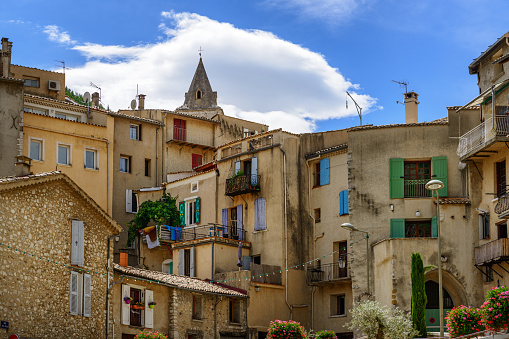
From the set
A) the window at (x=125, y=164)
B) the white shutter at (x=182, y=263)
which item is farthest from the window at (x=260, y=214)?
the window at (x=125, y=164)

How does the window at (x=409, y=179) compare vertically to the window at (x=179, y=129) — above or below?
below

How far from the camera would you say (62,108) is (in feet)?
193

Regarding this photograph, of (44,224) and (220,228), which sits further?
(220,228)

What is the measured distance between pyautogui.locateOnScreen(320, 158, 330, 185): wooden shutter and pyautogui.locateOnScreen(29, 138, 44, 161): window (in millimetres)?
17176

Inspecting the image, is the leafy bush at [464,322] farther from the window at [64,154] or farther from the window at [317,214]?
the window at [64,154]

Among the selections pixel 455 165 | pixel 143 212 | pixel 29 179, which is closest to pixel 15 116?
pixel 143 212

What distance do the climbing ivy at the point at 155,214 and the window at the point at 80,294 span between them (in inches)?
855

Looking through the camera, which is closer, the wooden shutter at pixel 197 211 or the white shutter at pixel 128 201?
the wooden shutter at pixel 197 211

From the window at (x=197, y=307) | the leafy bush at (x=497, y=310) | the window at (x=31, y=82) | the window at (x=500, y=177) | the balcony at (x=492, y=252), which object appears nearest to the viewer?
the leafy bush at (x=497, y=310)

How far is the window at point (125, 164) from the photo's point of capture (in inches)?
2421

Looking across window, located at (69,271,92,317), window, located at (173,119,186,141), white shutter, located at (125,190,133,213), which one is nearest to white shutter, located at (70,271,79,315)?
window, located at (69,271,92,317)

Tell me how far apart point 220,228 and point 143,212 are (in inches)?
269

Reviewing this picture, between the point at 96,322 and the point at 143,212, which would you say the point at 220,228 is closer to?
the point at 143,212

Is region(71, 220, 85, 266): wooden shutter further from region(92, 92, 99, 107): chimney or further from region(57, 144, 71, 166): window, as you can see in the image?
region(92, 92, 99, 107): chimney
